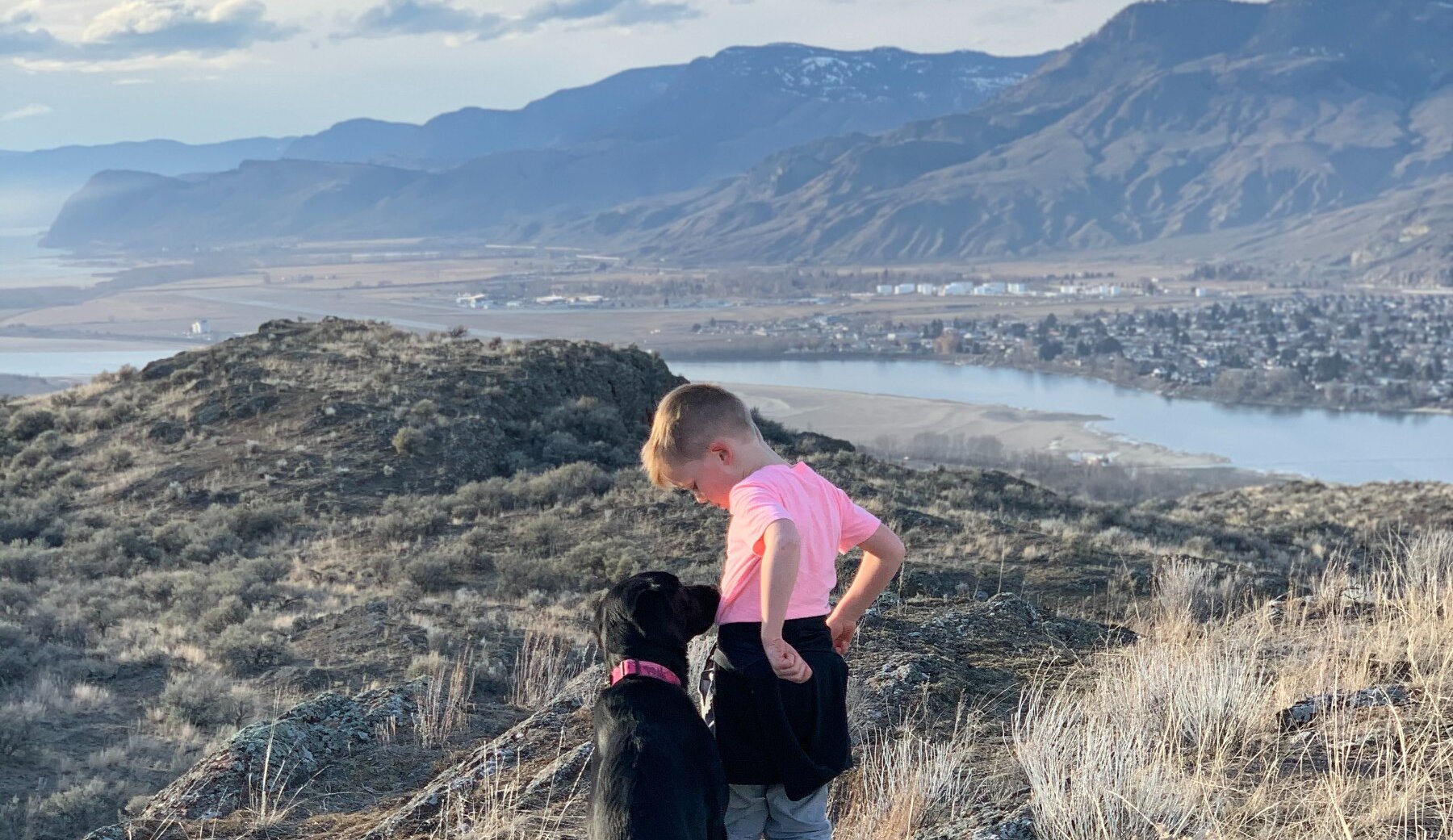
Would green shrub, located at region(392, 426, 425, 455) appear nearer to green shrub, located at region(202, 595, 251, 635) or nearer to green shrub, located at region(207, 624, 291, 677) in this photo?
green shrub, located at region(202, 595, 251, 635)

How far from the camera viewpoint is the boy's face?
3.19m

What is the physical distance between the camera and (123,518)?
46.0 ft

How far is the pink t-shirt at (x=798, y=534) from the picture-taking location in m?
3.08

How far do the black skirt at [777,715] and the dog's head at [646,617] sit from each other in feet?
0.56

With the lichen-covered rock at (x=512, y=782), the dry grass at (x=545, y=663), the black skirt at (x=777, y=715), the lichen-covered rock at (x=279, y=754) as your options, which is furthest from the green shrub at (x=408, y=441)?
the black skirt at (x=777, y=715)

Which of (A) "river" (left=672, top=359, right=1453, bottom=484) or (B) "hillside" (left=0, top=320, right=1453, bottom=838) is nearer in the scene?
(B) "hillside" (left=0, top=320, right=1453, bottom=838)

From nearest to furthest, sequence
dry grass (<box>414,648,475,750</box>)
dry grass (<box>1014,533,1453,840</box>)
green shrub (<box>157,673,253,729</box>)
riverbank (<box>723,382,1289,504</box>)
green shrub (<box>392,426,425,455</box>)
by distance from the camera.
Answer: dry grass (<box>1014,533,1453,840</box>) → dry grass (<box>414,648,475,750</box>) → green shrub (<box>157,673,253,729</box>) → green shrub (<box>392,426,425,455</box>) → riverbank (<box>723,382,1289,504</box>)

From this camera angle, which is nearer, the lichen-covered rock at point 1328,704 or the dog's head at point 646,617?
the dog's head at point 646,617

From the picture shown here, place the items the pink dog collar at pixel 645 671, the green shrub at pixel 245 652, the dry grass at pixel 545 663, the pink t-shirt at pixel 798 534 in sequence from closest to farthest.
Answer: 1. the pink dog collar at pixel 645 671
2. the pink t-shirt at pixel 798 534
3. the dry grass at pixel 545 663
4. the green shrub at pixel 245 652

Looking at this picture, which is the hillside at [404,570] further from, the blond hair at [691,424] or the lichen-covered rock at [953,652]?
the blond hair at [691,424]

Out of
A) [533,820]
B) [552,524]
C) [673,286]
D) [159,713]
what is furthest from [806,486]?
[673,286]

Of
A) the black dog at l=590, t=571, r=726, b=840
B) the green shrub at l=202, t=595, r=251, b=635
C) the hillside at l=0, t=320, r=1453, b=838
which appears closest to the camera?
the black dog at l=590, t=571, r=726, b=840

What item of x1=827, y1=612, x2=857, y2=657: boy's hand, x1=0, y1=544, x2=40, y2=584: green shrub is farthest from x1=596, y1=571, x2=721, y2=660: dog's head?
x1=0, y1=544, x2=40, y2=584: green shrub

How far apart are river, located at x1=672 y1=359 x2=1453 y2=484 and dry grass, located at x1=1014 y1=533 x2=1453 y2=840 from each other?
34.9 m
